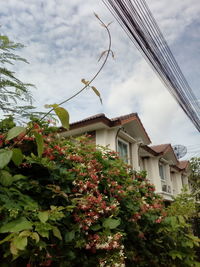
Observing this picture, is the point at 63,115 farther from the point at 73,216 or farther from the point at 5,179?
the point at 73,216

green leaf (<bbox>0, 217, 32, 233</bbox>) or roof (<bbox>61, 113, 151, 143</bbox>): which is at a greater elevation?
roof (<bbox>61, 113, 151, 143</bbox>)

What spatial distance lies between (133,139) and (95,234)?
876cm

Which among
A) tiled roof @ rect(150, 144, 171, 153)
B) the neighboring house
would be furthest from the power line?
tiled roof @ rect(150, 144, 171, 153)

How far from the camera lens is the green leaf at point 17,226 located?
1212 mm

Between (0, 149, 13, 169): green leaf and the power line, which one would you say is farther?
the power line

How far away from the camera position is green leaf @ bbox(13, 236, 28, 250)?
1.11m

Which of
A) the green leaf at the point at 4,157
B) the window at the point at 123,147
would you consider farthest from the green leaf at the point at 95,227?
the window at the point at 123,147

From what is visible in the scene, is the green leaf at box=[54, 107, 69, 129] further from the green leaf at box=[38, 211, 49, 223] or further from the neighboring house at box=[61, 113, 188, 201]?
the neighboring house at box=[61, 113, 188, 201]

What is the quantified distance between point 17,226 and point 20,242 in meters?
0.13

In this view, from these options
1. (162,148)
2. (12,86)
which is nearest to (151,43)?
(12,86)

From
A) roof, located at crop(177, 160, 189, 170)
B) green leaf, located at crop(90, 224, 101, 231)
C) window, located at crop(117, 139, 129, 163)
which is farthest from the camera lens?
roof, located at crop(177, 160, 189, 170)

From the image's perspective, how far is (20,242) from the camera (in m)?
1.13

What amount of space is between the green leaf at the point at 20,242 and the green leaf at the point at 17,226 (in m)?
0.05

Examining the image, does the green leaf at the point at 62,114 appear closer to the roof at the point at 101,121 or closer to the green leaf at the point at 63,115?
the green leaf at the point at 63,115
